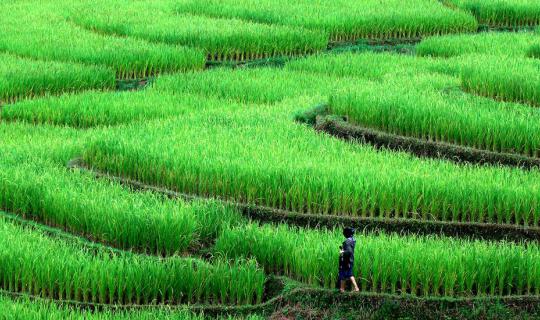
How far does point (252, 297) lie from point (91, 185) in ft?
5.78

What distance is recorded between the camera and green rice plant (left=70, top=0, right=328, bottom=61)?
11.9 m

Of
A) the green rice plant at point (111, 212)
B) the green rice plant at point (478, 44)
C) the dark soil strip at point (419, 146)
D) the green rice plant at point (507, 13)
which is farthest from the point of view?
the green rice plant at point (507, 13)

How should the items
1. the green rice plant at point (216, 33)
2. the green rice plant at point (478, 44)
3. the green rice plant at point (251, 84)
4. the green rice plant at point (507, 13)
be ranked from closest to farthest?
the green rice plant at point (251, 84)
the green rice plant at point (478, 44)
the green rice plant at point (216, 33)
the green rice plant at point (507, 13)

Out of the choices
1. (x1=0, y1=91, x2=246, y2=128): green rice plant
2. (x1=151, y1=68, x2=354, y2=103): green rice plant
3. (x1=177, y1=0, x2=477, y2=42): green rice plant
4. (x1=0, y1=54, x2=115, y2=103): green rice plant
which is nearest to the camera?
(x1=0, y1=91, x2=246, y2=128): green rice plant

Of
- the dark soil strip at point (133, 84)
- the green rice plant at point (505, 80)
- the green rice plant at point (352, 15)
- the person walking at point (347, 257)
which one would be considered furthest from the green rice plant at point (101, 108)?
the person walking at point (347, 257)

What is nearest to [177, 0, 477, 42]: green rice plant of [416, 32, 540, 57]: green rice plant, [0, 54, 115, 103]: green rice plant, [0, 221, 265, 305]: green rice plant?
[416, 32, 540, 57]: green rice plant

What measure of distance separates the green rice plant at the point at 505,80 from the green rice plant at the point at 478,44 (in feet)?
4.89

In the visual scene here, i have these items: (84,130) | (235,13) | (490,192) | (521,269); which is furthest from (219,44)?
(521,269)

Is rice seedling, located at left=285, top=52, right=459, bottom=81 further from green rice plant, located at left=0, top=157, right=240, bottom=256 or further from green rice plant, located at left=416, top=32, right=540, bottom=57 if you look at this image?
green rice plant, located at left=0, top=157, right=240, bottom=256

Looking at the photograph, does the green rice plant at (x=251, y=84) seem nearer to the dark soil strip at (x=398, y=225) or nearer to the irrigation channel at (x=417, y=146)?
the irrigation channel at (x=417, y=146)

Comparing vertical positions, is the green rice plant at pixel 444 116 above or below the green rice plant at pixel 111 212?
above

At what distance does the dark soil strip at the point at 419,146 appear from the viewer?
7488 mm

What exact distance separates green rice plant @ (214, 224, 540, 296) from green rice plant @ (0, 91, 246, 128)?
3.77 meters

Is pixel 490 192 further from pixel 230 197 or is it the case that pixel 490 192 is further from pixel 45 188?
pixel 45 188
